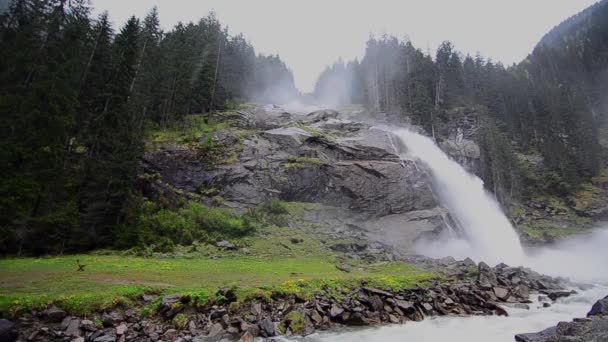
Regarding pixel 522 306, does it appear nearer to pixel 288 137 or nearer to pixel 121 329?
pixel 121 329

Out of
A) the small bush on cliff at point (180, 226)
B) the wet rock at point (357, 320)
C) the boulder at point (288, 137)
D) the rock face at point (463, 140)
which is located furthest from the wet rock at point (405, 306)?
the rock face at point (463, 140)

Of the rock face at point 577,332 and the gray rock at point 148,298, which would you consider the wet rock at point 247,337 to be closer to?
the gray rock at point 148,298

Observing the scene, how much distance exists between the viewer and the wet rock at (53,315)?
1045 cm

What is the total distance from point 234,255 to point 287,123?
27.0 meters

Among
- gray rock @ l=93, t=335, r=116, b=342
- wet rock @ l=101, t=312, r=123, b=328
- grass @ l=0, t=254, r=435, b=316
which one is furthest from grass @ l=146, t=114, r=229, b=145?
gray rock @ l=93, t=335, r=116, b=342

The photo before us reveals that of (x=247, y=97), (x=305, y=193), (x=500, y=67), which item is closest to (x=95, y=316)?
(x=305, y=193)

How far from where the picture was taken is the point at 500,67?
76125 mm

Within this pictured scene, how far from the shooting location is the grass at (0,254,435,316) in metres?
11.4

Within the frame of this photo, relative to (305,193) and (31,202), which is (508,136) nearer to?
(305,193)

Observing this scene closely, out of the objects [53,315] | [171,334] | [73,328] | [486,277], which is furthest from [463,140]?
[53,315]

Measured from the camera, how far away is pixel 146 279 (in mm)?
14406

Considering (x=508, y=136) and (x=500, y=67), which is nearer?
(x=508, y=136)

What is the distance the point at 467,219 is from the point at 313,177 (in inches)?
687

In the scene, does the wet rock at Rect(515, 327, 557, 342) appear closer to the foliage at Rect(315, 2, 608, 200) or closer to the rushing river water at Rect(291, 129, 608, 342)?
the rushing river water at Rect(291, 129, 608, 342)
